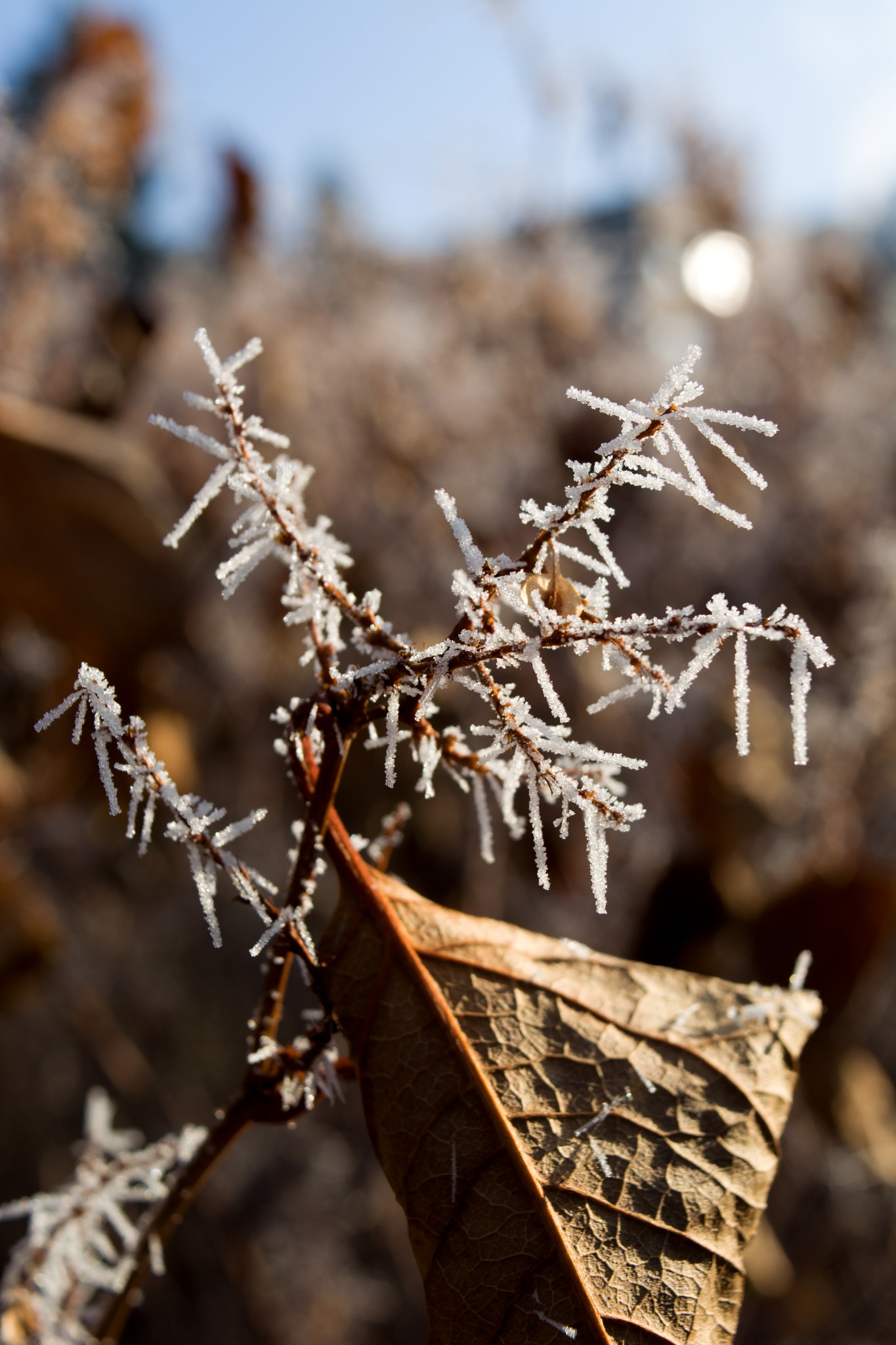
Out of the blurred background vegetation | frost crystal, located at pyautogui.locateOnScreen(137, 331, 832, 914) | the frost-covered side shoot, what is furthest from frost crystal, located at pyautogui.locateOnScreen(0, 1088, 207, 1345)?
the blurred background vegetation

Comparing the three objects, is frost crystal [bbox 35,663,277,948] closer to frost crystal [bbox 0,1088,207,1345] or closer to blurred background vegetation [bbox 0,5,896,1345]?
frost crystal [bbox 0,1088,207,1345]

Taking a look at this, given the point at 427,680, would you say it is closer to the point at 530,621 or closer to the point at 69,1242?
the point at 530,621

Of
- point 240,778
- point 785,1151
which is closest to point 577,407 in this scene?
point 240,778

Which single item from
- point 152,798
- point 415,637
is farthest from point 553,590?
point 415,637

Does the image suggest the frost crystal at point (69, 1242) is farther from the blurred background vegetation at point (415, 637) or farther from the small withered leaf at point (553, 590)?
the blurred background vegetation at point (415, 637)

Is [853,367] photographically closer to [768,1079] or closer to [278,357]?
[278,357]
